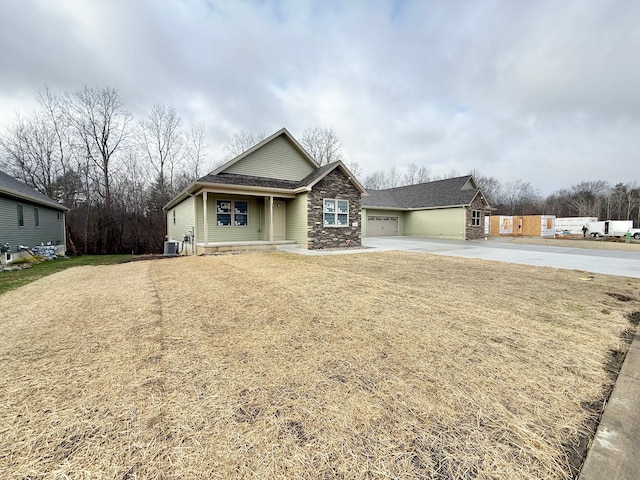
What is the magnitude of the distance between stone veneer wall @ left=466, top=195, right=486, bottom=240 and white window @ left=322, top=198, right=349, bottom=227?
40.1 ft

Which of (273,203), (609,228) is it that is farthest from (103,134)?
(609,228)

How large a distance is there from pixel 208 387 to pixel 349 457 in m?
1.31

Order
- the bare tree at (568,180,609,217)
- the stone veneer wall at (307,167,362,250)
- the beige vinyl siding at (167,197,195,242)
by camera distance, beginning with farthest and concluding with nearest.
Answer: the bare tree at (568,180,609,217) < the beige vinyl siding at (167,197,195,242) < the stone veneer wall at (307,167,362,250)

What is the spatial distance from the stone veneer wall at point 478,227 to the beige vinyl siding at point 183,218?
19476mm

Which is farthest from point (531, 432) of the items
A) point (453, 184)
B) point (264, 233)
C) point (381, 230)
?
point (453, 184)

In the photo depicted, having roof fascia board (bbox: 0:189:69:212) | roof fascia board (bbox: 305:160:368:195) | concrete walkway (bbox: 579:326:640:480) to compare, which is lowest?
concrete walkway (bbox: 579:326:640:480)

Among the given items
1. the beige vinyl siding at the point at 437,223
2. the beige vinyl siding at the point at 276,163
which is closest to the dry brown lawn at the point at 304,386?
the beige vinyl siding at the point at 276,163

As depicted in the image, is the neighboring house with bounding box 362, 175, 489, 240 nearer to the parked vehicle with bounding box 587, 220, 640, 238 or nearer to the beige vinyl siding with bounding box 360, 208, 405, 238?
the beige vinyl siding with bounding box 360, 208, 405, 238

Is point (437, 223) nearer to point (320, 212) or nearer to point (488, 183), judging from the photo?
point (320, 212)

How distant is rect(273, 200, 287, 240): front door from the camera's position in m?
14.6

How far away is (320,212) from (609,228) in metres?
31.2

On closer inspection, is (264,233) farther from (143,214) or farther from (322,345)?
(143,214)

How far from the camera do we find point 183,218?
15.8 m

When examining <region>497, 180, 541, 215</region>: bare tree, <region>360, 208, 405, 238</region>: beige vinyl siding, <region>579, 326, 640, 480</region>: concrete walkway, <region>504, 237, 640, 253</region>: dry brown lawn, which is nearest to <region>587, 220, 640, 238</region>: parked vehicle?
<region>504, 237, 640, 253</region>: dry brown lawn
